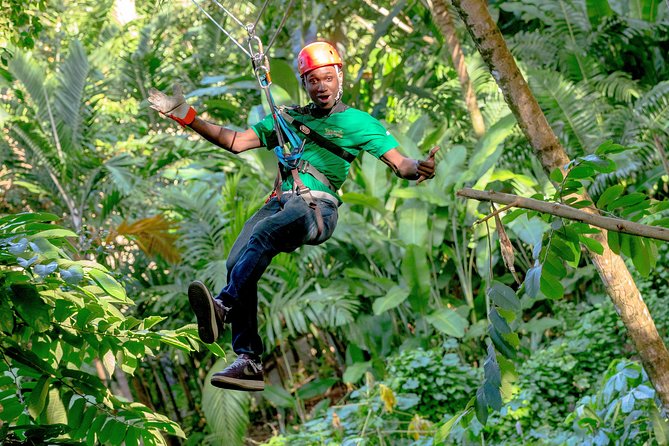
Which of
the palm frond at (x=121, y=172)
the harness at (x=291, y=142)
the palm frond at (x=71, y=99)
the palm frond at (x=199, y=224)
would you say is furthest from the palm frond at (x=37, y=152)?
the harness at (x=291, y=142)

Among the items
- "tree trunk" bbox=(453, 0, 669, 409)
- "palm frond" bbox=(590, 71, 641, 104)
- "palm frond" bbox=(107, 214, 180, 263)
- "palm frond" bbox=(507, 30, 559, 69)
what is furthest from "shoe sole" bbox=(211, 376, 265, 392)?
"palm frond" bbox=(507, 30, 559, 69)

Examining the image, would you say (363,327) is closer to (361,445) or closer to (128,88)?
(361,445)

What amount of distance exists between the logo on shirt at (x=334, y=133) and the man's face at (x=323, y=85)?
0.08 meters

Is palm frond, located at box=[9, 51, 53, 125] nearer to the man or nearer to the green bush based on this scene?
the green bush

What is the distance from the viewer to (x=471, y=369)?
24.1 ft

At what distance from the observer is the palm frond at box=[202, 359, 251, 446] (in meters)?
7.70

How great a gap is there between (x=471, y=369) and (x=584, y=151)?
228 centimetres

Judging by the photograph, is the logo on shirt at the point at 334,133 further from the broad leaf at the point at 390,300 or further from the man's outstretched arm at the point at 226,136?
the broad leaf at the point at 390,300

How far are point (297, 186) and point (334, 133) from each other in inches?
8.3

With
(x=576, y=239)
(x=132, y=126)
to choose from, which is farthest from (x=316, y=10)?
(x=576, y=239)

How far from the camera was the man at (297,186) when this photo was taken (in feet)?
10.8

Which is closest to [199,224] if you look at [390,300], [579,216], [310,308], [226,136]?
[310,308]

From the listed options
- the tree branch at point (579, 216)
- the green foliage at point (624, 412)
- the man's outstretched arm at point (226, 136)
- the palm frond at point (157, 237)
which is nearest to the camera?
the tree branch at point (579, 216)

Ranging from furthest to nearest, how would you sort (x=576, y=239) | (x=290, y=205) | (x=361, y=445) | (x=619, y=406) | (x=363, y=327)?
(x=363, y=327), (x=361, y=445), (x=619, y=406), (x=576, y=239), (x=290, y=205)
